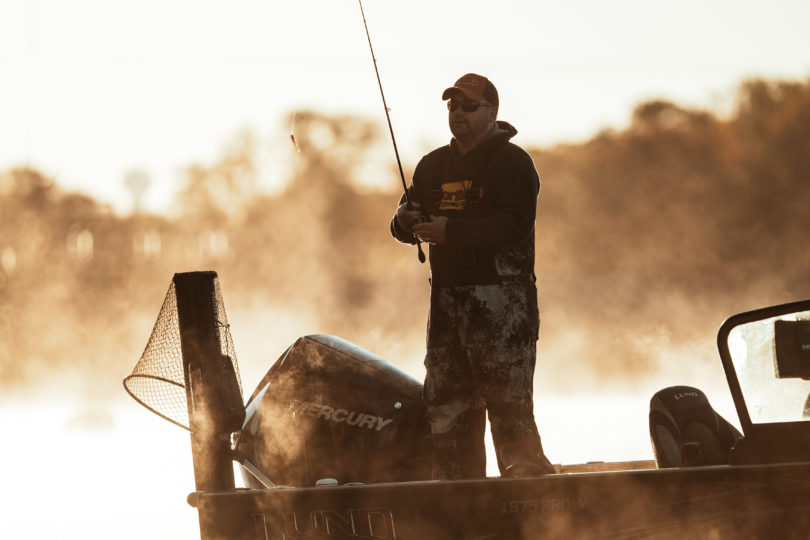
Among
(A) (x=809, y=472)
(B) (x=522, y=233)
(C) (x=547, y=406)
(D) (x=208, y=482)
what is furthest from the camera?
(C) (x=547, y=406)

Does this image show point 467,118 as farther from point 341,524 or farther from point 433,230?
point 341,524

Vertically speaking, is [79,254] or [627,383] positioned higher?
[79,254]

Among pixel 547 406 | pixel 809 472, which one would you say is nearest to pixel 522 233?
pixel 809 472

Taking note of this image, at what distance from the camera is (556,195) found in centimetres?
2823

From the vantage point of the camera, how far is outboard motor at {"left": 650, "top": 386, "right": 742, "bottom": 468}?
399 cm

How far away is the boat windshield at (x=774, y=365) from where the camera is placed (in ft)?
10.8

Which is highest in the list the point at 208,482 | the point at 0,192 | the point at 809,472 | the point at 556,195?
the point at 0,192

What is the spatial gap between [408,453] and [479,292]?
650 millimetres

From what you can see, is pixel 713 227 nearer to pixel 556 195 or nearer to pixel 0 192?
pixel 556 195

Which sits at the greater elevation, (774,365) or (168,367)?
(168,367)

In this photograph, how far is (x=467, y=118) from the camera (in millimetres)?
4594

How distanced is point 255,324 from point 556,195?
7.48m

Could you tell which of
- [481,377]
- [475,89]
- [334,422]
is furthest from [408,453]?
Answer: [475,89]

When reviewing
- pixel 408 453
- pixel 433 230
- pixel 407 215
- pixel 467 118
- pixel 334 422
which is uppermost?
pixel 467 118
